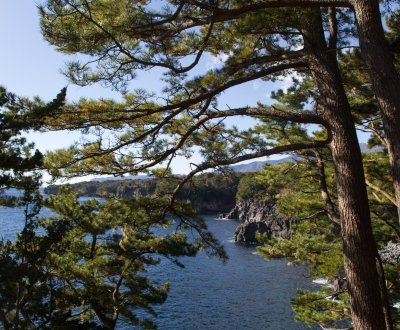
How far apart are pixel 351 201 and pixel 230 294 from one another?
2113 centimetres

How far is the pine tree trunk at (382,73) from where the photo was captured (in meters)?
2.82

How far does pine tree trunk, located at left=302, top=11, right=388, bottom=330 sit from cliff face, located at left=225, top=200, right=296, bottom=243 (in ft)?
109

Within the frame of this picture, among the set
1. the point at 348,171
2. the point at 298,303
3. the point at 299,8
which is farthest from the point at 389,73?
the point at 298,303

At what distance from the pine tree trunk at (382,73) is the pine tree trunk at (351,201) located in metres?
0.42

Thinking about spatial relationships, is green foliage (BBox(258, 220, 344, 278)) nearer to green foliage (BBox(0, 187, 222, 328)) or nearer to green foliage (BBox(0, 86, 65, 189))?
green foliage (BBox(0, 187, 222, 328))

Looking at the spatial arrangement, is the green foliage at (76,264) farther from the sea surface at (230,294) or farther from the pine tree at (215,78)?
the sea surface at (230,294)

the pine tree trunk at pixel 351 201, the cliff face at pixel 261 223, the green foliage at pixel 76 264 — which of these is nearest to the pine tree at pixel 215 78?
the pine tree trunk at pixel 351 201

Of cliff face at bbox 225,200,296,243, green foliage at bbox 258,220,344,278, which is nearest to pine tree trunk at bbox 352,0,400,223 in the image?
green foliage at bbox 258,220,344,278

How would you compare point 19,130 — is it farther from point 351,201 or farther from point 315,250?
point 315,250

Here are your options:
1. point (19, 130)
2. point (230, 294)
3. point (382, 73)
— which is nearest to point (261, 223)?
point (230, 294)

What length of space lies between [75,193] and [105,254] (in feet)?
6.38

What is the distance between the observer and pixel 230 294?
74.8 feet

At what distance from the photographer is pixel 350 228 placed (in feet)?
10.6

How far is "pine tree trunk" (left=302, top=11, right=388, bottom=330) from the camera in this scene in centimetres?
310
